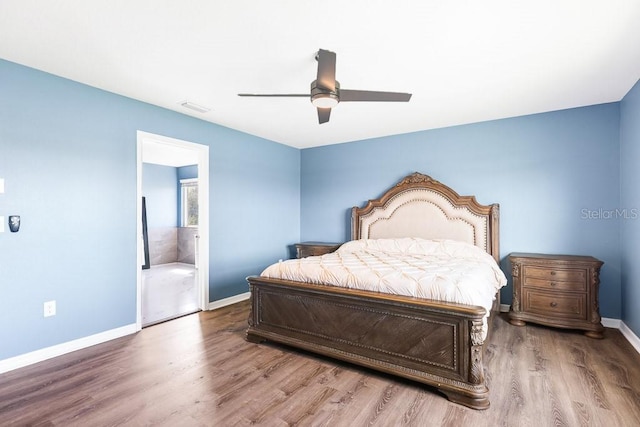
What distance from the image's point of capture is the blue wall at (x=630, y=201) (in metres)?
2.90

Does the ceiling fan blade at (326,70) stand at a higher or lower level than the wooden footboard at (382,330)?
higher

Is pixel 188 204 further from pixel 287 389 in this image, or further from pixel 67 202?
pixel 287 389

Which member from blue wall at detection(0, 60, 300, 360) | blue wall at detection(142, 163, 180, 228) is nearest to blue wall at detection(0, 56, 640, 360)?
blue wall at detection(0, 60, 300, 360)

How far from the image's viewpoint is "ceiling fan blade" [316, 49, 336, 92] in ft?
6.86

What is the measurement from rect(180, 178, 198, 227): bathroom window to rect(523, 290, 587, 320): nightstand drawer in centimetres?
711

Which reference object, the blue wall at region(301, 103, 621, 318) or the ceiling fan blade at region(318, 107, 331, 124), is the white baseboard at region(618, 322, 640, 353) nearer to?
the blue wall at region(301, 103, 621, 318)

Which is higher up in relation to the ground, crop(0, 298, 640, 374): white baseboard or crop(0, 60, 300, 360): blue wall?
crop(0, 60, 300, 360): blue wall

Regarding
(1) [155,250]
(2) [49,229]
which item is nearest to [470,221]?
(2) [49,229]

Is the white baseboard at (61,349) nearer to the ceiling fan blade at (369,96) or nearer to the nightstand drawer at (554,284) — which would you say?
the ceiling fan blade at (369,96)

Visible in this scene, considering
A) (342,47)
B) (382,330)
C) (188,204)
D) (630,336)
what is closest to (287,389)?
(382,330)

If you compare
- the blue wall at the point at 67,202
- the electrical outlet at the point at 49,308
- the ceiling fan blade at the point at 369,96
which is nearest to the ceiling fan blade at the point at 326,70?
the ceiling fan blade at the point at 369,96

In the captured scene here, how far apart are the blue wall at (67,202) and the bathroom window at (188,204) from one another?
427cm

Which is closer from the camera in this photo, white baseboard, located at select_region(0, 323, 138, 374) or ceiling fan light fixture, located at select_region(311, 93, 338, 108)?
ceiling fan light fixture, located at select_region(311, 93, 338, 108)

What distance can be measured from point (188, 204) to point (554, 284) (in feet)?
24.9
